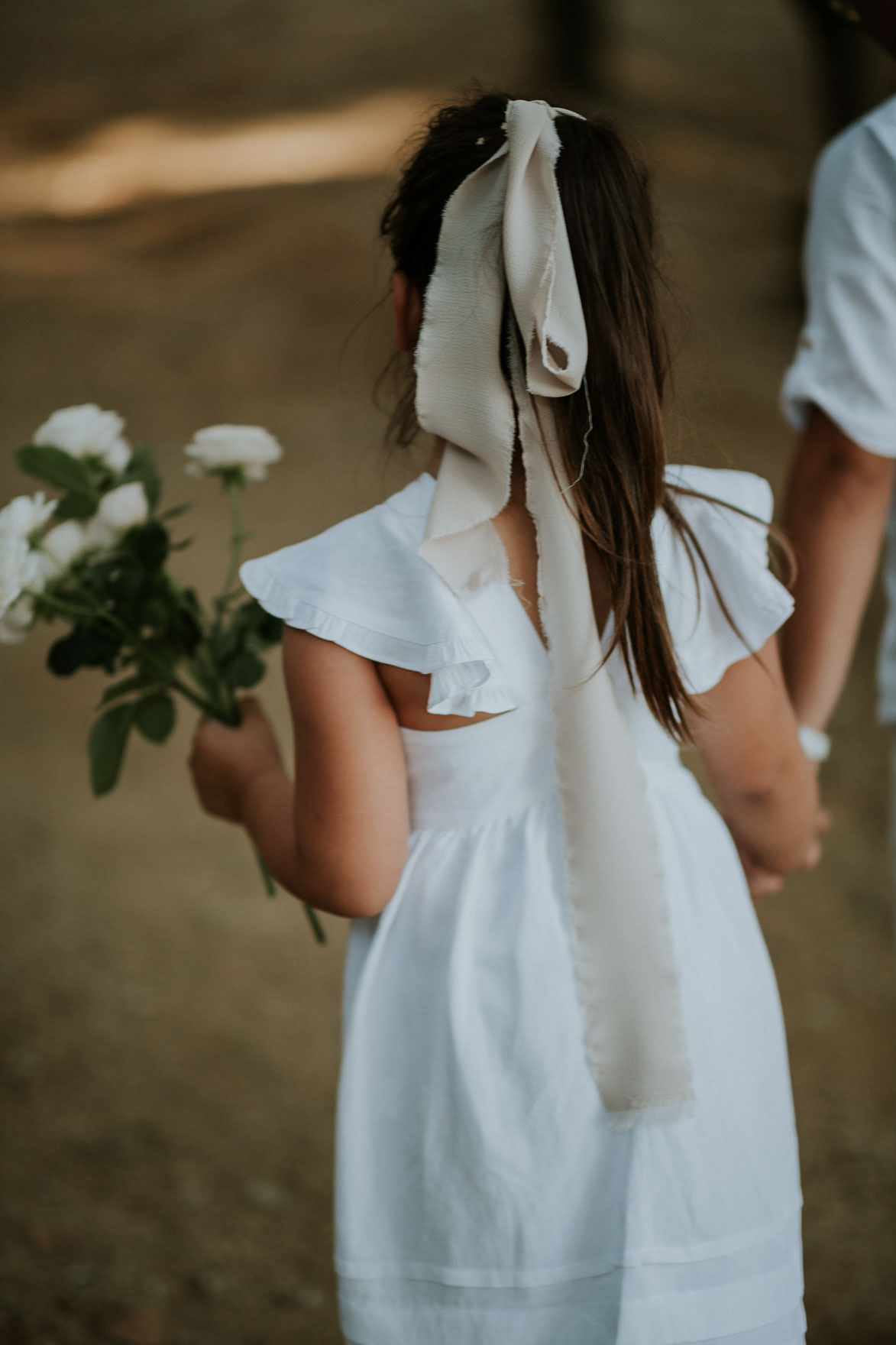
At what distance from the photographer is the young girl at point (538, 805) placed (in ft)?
Result: 3.25

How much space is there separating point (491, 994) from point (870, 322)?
1.00m

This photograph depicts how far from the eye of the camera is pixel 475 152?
40.6 inches

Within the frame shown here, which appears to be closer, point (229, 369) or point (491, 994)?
point (491, 994)

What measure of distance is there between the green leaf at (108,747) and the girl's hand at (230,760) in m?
0.09

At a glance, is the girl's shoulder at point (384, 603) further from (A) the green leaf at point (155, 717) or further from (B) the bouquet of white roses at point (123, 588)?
(A) the green leaf at point (155, 717)

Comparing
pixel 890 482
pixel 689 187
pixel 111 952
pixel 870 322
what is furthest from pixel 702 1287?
pixel 689 187

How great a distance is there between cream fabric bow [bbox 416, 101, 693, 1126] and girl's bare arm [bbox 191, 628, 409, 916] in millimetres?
138

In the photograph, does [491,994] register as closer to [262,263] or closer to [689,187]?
[262,263]

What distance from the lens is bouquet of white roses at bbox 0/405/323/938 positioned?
1.37m

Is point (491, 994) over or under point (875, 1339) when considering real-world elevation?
over

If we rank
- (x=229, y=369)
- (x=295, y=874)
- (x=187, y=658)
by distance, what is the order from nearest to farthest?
1. (x=295, y=874)
2. (x=187, y=658)
3. (x=229, y=369)

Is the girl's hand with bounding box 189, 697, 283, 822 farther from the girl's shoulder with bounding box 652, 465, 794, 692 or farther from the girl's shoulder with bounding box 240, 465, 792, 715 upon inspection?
the girl's shoulder with bounding box 652, 465, 794, 692

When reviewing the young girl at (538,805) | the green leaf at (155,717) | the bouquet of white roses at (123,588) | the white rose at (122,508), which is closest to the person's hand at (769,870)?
the young girl at (538,805)

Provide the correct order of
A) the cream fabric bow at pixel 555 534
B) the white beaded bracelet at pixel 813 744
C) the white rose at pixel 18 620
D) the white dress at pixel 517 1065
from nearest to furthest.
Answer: the cream fabric bow at pixel 555 534, the white dress at pixel 517 1065, the white rose at pixel 18 620, the white beaded bracelet at pixel 813 744
